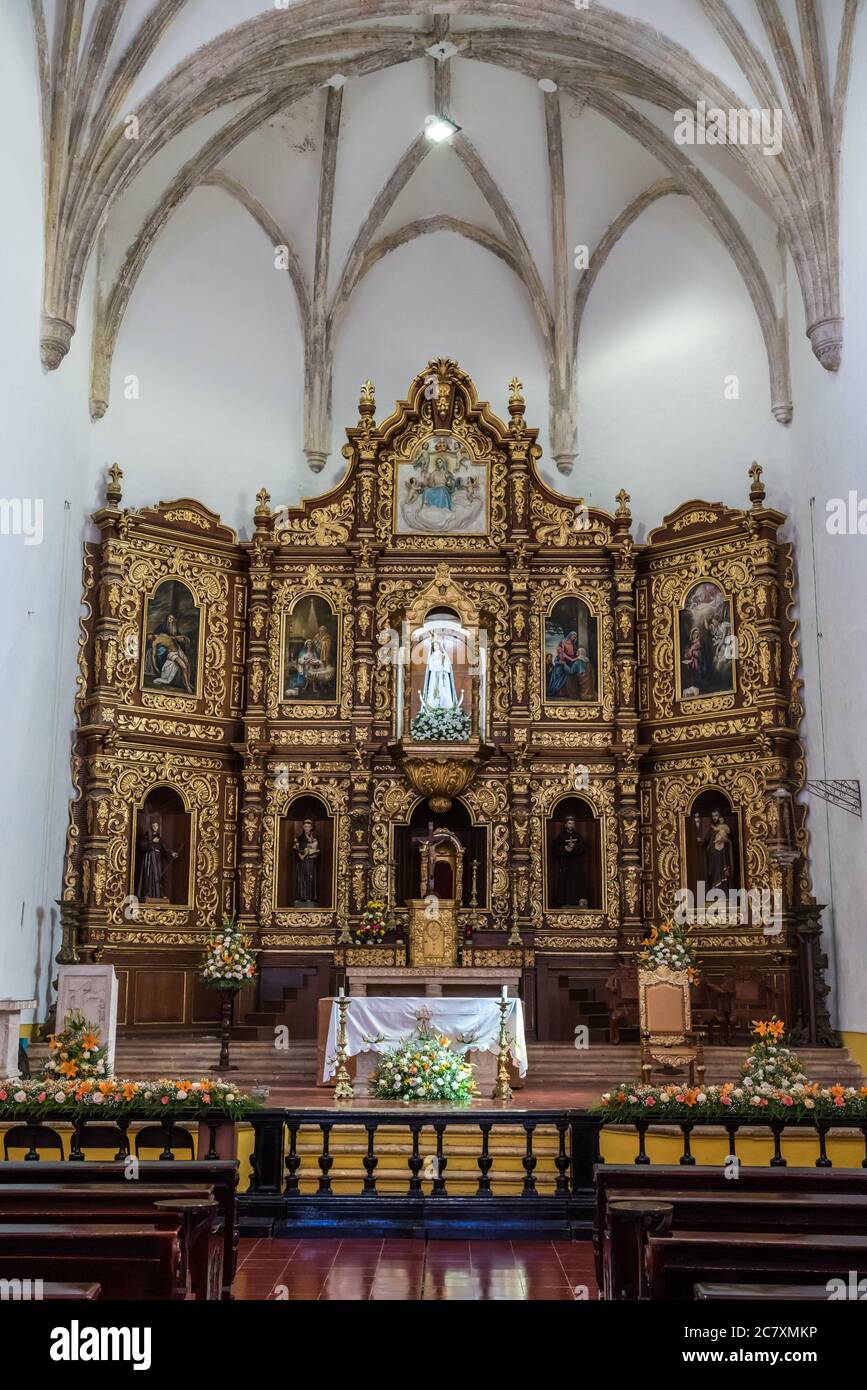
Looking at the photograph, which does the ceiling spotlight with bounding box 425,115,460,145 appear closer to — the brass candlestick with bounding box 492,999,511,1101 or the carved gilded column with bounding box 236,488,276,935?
the carved gilded column with bounding box 236,488,276,935

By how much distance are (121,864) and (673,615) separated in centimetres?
906

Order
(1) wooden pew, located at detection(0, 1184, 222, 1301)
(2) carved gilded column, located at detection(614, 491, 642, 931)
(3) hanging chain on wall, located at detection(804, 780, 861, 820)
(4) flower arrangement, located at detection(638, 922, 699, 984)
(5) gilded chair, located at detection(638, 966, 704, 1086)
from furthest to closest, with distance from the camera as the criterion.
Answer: (2) carved gilded column, located at detection(614, 491, 642, 931), (4) flower arrangement, located at detection(638, 922, 699, 984), (3) hanging chain on wall, located at detection(804, 780, 861, 820), (5) gilded chair, located at detection(638, 966, 704, 1086), (1) wooden pew, located at detection(0, 1184, 222, 1301)

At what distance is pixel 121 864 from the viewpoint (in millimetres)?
19688

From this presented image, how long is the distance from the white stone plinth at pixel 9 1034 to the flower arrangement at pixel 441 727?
301 inches

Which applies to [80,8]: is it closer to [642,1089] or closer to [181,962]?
[181,962]

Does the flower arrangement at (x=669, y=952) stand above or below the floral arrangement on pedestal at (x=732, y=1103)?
above

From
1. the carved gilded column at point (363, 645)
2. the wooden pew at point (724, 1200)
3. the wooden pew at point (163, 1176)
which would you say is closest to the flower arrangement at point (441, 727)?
the carved gilded column at point (363, 645)

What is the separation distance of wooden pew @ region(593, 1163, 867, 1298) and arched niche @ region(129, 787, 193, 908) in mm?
12953

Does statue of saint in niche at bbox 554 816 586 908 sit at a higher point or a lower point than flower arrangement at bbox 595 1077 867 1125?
higher

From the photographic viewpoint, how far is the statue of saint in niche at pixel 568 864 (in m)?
20.8

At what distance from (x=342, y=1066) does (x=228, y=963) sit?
3.12m

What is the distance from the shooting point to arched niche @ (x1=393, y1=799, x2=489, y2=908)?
20781mm

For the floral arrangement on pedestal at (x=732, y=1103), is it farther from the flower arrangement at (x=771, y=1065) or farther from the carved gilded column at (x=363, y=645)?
the carved gilded column at (x=363, y=645)

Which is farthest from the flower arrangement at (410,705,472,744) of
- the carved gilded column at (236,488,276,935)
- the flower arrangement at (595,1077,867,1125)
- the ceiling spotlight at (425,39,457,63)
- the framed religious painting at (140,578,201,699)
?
the flower arrangement at (595,1077,867,1125)
